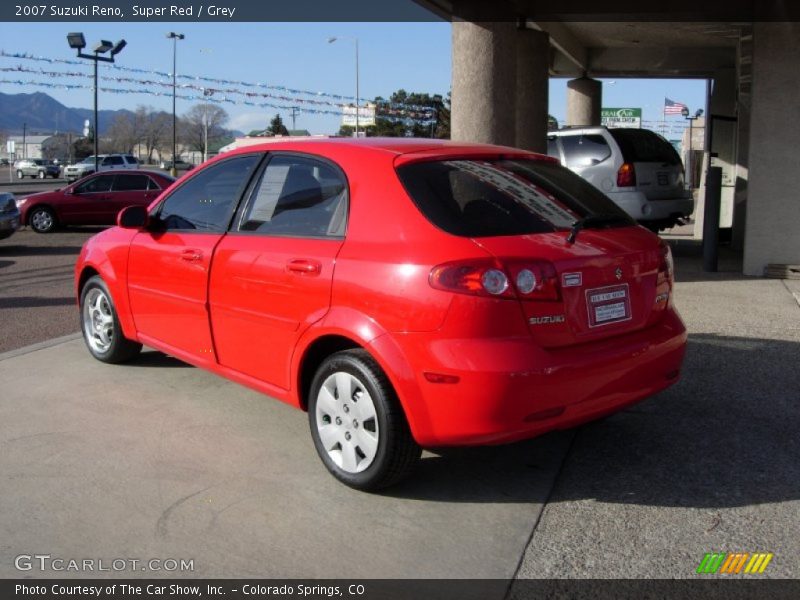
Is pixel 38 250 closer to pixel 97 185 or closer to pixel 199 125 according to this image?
Result: pixel 97 185

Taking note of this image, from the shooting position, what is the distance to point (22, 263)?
13.5 meters

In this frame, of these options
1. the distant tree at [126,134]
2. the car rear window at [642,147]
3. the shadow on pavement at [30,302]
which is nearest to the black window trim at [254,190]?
the shadow on pavement at [30,302]

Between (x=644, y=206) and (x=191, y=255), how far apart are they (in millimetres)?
9280

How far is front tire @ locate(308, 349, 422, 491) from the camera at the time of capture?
386 centimetres

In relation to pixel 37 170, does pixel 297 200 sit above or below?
below

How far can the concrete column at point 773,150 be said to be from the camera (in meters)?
10.8

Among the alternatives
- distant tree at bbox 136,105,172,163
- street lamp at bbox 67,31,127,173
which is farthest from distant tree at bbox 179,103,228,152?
street lamp at bbox 67,31,127,173

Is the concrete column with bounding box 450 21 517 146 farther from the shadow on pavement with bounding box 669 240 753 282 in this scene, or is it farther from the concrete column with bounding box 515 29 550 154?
the concrete column with bounding box 515 29 550 154

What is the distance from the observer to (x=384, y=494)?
13.4 feet

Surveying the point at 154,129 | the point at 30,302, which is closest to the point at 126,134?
the point at 154,129

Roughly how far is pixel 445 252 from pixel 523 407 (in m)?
0.74

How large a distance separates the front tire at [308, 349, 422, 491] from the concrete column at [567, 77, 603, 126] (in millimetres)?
20491
